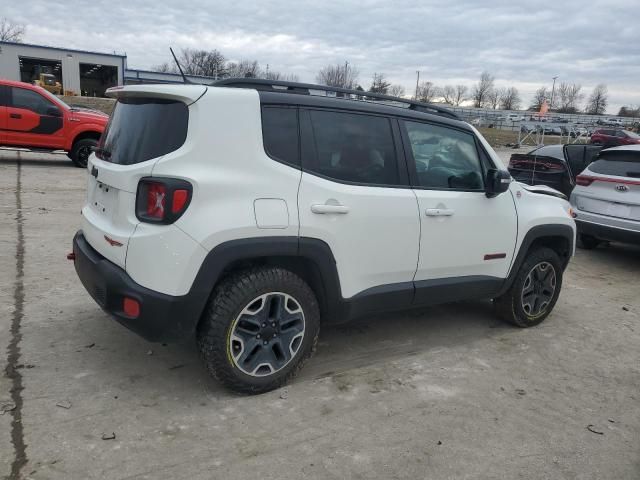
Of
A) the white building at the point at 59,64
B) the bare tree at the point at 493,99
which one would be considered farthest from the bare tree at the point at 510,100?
the white building at the point at 59,64

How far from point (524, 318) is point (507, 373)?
1028 mm

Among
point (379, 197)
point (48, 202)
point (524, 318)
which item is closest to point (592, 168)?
point (524, 318)

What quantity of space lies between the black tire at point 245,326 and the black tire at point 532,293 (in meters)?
2.10

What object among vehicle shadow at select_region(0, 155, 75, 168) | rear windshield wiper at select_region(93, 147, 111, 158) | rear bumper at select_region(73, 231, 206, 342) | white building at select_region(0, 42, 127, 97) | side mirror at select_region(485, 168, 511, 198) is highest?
white building at select_region(0, 42, 127, 97)

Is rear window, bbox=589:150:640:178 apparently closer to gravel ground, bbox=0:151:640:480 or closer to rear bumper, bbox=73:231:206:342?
gravel ground, bbox=0:151:640:480

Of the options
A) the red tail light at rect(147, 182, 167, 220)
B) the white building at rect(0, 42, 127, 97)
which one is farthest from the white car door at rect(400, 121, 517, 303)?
the white building at rect(0, 42, 127, 97)

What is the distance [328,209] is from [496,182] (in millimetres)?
1525

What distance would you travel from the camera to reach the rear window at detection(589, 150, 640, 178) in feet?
23.4

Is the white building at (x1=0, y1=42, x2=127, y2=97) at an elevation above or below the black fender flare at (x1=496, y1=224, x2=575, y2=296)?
above

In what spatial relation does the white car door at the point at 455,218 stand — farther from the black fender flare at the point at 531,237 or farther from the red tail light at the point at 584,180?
the red tail light at the point at 584,180

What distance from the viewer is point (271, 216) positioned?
3096 millimetres

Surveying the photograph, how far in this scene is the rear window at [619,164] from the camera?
7.12 meters

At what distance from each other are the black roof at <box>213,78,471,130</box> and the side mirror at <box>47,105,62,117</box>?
9833 mm

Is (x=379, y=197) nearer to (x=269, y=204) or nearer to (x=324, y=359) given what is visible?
(x=269, y=204)
